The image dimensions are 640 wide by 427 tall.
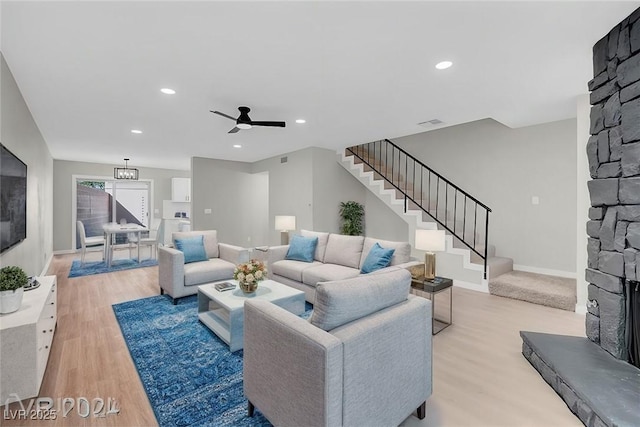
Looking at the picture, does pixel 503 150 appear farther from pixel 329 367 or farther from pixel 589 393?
pixel 329 367

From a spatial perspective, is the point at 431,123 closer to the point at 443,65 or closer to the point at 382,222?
the point at 443,65

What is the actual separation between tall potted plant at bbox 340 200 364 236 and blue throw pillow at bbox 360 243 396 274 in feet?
9.71

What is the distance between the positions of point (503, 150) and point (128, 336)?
6.31 meters

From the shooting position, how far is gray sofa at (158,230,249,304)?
3.91 meters

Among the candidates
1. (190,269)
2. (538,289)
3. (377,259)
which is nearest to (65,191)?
(190,269)

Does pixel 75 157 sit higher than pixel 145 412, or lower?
higher

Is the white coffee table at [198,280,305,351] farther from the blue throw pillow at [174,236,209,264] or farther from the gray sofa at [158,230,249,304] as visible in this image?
the blue throw pillow at [174,236,209,264]

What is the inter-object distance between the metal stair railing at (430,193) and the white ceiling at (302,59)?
180 cm

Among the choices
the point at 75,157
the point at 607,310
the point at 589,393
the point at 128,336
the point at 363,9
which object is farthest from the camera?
the point at 75,157

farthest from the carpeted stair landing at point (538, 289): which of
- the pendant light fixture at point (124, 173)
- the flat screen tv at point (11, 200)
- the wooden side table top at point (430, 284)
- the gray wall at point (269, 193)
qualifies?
the pendant light fixture at point (124, 173)

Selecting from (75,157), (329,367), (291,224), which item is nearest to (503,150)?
(291,224)

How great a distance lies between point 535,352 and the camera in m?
2.42

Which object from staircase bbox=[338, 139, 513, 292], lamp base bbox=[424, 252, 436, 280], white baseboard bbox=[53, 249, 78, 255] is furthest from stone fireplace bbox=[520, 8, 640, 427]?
white baseboard bbox=[53, 249, 78, 255]

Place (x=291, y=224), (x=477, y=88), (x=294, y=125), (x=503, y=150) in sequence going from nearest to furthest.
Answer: (x=477, y=88) → (x=294, y=125) → (x=503, y=150) → (x=291, y=224)
